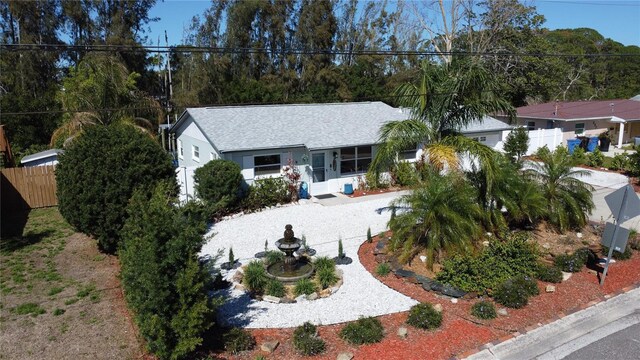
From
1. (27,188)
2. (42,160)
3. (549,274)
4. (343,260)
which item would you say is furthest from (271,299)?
(42,160)

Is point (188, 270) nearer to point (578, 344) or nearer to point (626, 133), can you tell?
point (578, 344)

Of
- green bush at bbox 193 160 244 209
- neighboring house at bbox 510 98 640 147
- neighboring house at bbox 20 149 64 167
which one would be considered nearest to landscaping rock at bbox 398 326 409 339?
green bush at bbox 193 160 244 209

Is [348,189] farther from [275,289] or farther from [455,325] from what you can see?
[455,325]

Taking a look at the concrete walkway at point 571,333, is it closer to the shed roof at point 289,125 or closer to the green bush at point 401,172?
the green bush at point 401,172

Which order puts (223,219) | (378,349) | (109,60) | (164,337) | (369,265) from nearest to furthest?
(164,337), (378,349), (369,265), (223,219), (109,60)

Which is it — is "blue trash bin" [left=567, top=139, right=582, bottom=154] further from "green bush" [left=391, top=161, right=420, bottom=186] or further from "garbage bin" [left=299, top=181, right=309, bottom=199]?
"garbage bin" [left=299, top=181, right=309, bottom=199]

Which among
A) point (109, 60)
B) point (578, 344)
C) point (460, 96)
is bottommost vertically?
point (578, 344)

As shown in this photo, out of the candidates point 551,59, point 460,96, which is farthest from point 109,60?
point 551,59
